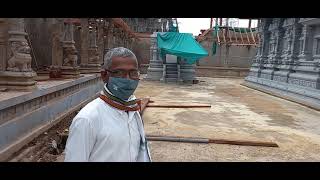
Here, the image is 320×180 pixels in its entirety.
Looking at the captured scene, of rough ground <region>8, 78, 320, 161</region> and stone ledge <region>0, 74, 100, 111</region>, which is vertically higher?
stone ledge <region>0, 74, 100, 111</region>

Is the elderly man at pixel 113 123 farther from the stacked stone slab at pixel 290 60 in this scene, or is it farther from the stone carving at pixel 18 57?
the stacked stone slab at pixel 290 60

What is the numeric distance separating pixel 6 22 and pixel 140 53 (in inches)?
906

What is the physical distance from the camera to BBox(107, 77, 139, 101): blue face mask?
5.76ft

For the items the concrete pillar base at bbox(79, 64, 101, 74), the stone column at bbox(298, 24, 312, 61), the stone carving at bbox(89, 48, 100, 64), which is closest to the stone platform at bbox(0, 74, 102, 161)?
the concrete pillar base at bbox(79, 64, 101, 74)

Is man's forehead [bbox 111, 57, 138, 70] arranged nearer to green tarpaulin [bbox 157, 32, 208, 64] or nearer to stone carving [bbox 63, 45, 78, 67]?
stone carving [bbox 63, 45, 78, 67]

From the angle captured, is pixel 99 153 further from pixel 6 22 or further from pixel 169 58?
pixel 169 58

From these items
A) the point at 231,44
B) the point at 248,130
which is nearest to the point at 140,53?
the point at 231,44

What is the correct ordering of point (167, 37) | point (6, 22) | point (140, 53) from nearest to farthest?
point (6, 22), point (167, 37), point (140, 53)

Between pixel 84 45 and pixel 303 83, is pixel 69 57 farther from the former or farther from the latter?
pixel 303 83

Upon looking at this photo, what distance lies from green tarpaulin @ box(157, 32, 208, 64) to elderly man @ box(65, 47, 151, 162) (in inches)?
667

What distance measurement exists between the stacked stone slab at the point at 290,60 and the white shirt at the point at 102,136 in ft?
32.3

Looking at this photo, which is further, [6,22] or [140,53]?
[140,53]
